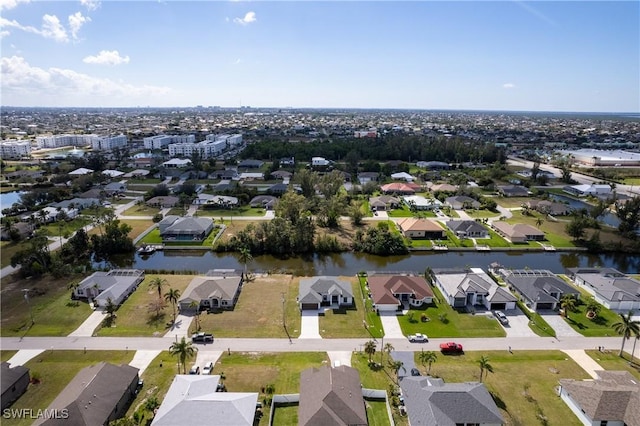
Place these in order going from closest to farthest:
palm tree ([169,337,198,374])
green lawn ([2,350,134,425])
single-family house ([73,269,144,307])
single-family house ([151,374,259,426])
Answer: single-family house ([151,374,259,426]) → green lawn ([2,350,134,425]) → palm tree ([169,337,198,374]) → single-family house ([73,269,144,307])

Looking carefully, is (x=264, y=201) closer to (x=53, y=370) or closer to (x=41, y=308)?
(x=41, y=308)

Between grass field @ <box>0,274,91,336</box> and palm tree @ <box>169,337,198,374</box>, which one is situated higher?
palm tree @ <box>169,337,198,374</box>

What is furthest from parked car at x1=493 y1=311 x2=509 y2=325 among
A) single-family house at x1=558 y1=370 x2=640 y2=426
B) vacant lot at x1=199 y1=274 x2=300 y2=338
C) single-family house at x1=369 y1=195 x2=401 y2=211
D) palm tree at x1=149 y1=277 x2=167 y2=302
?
single-family house at x1=369 y1=195 x2=401 y2=211

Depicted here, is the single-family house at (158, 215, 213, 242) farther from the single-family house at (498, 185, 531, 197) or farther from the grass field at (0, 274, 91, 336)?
the single-family house at (498, 185, 531, 197)

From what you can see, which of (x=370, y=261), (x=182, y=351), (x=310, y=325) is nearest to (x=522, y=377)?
(x=310, y=325)

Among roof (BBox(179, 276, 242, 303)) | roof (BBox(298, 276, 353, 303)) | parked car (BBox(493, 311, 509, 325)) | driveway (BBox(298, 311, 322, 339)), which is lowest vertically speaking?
driveway (BBox(298, 311, 322, 339))

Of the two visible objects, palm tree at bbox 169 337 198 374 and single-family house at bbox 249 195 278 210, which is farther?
single-family house at bbox 249 195 278 210

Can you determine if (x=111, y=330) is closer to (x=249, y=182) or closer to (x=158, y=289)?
(x=158, y=289)
